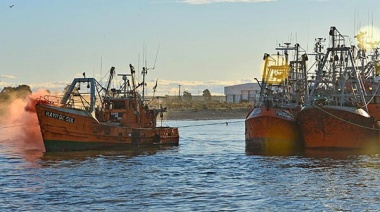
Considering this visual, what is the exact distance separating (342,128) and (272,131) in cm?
441

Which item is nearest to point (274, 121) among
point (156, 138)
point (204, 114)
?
point (156, 138)

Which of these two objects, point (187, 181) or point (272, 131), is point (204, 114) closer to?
point (272, 131)

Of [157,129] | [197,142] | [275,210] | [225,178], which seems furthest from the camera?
[197,142]

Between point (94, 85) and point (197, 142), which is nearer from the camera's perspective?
point (94, 85)

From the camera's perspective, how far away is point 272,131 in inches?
1807

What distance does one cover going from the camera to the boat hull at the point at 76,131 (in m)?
43.7

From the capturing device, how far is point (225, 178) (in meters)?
31.8

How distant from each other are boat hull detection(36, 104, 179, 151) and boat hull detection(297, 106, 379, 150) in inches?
477

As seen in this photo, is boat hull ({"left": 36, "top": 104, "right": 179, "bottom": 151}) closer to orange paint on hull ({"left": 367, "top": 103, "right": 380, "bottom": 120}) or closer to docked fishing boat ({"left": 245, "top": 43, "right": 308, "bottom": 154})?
docked fishing boat ({"left": 245, "top": 43, "right": 308, "bottom": 154})

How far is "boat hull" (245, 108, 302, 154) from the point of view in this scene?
150 feet

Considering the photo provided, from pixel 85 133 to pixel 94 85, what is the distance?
12.9 feet

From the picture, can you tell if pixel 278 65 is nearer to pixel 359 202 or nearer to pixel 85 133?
pixel 85 133

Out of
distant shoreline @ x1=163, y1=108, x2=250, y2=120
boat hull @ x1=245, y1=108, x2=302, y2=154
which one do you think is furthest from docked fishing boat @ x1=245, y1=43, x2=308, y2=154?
distant shoreline @ x1=163, y1=108, x2=250, y2=120

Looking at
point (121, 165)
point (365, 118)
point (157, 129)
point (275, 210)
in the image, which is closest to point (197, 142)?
point (157, 129)
